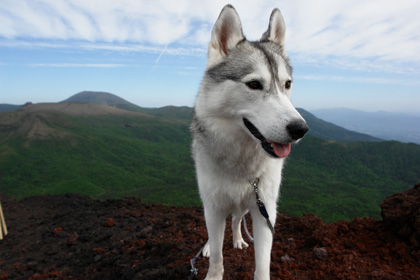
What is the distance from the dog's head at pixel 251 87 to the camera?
7.33 feet

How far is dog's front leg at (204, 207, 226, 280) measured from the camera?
314 cm

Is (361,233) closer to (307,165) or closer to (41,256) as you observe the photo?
(41,256)

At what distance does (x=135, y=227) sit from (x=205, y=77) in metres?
4.68

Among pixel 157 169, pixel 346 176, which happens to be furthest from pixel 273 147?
pixel 346 176

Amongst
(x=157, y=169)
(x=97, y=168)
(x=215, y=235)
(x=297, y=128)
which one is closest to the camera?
(x=297, y=128)

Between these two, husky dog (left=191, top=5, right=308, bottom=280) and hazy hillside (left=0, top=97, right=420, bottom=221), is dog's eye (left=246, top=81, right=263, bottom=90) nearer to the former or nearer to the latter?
husky dog (left=191, top=5, right=308, bottom=280)

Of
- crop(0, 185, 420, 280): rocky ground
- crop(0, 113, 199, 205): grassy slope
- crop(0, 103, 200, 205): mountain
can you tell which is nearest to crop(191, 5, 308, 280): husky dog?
crop(0, 185, 420, 280): rocky ground

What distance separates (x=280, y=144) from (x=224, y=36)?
1569 millimetres

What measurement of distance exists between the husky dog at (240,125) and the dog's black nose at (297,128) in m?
0.10

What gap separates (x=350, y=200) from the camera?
64.5 feet

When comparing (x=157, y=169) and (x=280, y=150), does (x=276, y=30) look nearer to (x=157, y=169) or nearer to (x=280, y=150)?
(x=280, y=150)

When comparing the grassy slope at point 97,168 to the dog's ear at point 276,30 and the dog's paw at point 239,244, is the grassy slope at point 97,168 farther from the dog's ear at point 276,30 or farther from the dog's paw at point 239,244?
the dog's ear at point 276,30

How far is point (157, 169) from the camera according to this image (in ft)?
96.1

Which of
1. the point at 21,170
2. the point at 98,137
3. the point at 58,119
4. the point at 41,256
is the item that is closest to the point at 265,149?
the point at 41,256
